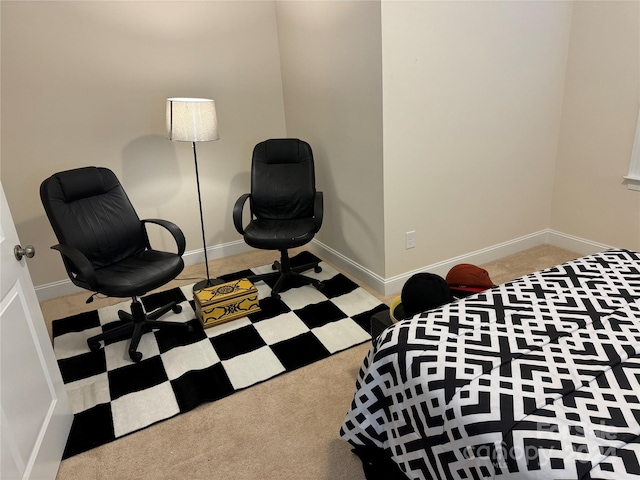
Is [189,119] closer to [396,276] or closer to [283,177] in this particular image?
[283,177]

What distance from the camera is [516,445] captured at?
999 mm

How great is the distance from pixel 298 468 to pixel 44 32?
9.59 feet

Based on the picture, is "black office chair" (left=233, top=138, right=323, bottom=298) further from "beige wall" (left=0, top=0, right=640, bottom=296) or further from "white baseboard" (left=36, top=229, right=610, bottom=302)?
"white baseboard" (left=36, top=229, right=610, bottom=302)

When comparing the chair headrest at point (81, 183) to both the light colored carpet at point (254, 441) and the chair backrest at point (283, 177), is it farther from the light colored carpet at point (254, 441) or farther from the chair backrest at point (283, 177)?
the light colored carpet at point (254, 441)

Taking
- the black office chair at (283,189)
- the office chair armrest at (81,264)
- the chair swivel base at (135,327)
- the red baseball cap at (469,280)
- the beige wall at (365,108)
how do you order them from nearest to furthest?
the red baseball cap at (469,280) → the office chair armrest at (81,264) → the chair swivel base at (135,327) → the beige wall at (365,108) → the black office chair at (283,189)

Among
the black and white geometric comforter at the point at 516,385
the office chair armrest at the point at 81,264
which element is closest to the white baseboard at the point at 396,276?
the office chair armrest at the point at 81,264

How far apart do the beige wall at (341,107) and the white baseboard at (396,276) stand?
82 millimetres

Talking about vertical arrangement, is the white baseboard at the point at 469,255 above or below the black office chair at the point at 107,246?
below

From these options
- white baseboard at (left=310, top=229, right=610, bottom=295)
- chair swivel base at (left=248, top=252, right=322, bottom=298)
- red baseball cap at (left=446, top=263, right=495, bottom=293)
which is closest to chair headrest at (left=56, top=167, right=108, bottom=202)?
chair swivel base at (left=248, top=252, right=322, bottom=298)

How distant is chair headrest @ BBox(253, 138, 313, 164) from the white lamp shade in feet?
1.77

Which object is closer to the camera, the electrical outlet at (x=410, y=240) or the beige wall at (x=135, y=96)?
the beige wall at (x=135, y=96)

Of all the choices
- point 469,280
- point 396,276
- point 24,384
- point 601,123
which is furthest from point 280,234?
point 601,123

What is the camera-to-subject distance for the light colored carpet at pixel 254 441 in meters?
1.70

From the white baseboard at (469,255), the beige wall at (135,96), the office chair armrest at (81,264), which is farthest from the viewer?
the white baseboard at (469,255)
